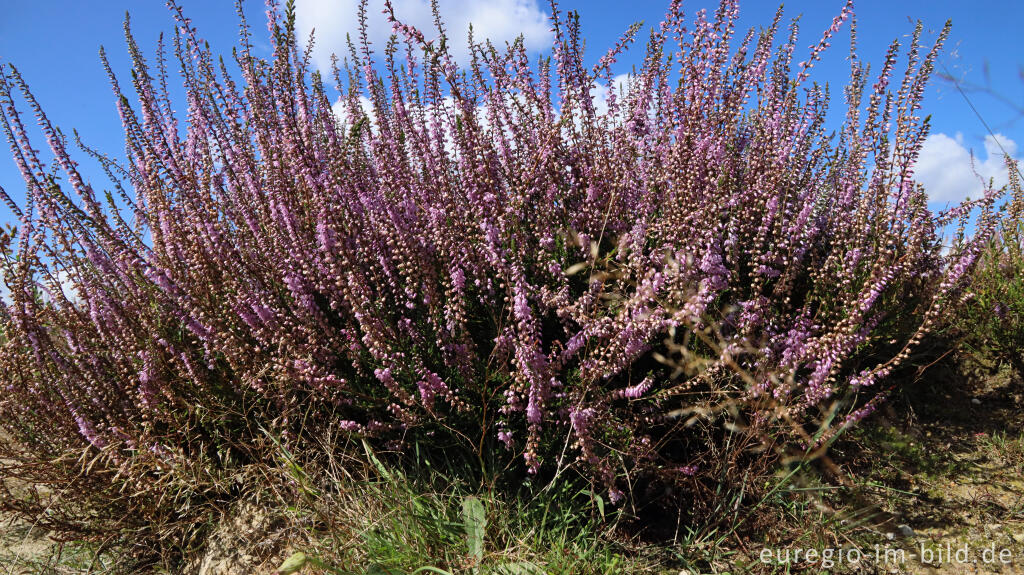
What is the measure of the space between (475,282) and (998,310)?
11.3 feet

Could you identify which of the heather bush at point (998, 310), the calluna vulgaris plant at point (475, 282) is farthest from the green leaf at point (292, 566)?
the heather bush at point (998, 310)

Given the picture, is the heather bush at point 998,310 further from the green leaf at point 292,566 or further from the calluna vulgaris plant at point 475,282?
the green leaf at point 292,566

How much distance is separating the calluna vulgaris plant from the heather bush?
0.65 meters

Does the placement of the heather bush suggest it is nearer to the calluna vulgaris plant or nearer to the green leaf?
the calluna vulgaris plant

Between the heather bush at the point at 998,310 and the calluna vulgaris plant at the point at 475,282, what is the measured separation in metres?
0.65

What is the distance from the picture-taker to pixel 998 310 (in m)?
3.70

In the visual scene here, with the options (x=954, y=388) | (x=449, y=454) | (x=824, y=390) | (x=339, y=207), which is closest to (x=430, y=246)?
(x=339, y=207)

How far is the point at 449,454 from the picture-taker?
2.92 meters

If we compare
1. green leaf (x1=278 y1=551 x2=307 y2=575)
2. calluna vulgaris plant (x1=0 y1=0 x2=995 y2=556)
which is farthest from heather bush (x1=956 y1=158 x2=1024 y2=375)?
green leaf (x1=278 y1=551 x2=307 y2=575)

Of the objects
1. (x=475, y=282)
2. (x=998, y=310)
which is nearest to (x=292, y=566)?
(x=475, y=282)

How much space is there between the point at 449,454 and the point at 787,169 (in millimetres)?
2566

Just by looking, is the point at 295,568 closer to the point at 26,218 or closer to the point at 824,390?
the point at 824,390

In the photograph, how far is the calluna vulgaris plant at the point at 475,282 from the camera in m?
2.64

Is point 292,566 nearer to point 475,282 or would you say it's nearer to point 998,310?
point 475,282
